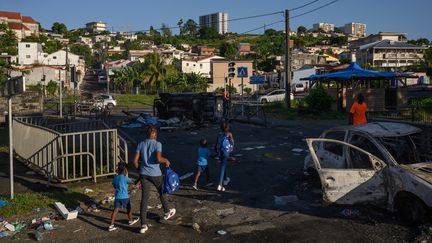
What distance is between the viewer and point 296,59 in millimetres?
97562

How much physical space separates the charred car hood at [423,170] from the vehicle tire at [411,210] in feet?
1.09

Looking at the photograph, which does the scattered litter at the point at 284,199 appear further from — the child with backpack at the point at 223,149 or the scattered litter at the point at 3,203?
the scattered litter at the point at 3,203

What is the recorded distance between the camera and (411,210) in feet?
21.2

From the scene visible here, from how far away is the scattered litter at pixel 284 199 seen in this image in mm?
8030

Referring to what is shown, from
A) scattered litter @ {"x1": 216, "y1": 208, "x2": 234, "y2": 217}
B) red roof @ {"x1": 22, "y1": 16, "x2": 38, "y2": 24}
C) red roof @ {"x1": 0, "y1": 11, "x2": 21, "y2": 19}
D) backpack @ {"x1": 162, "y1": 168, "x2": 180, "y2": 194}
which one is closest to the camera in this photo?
backpack @ {"x1": 162, "y1": 168, "x2": 180, "y2": 194}

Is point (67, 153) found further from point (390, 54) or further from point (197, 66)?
point (390, 54)

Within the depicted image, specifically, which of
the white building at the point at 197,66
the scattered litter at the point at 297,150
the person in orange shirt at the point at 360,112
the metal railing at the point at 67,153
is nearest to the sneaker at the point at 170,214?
the metal railing at the point at 67,153

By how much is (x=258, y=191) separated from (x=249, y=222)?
2.00m

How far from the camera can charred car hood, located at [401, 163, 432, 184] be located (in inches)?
247

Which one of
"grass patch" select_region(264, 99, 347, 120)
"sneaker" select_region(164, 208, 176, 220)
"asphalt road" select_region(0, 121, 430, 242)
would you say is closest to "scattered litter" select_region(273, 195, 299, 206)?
"asphalt road" select_region(0, 121, 430, 242)

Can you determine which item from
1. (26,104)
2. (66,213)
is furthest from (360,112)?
(26,104)

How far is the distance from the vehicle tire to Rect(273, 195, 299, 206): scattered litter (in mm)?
1953

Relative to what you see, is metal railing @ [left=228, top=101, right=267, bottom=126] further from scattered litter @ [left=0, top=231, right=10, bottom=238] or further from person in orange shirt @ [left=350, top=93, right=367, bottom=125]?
scattered litter @ [left=0, top=231, right=10, bottom=238]

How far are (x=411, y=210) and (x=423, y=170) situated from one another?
0.65 m
